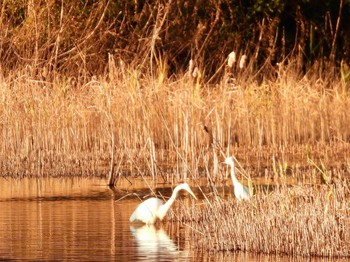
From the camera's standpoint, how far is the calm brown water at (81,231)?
10070 millimetres

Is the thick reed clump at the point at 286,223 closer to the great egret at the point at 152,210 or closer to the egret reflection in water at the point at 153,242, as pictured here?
the egret reflection in water at the point at 153,242

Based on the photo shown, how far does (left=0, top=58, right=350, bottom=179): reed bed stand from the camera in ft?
53.8

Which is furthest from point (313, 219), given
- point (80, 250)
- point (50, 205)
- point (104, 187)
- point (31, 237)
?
point (104, 187)

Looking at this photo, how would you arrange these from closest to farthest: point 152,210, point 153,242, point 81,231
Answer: point 153,242 < point 81,231 < point 152,210

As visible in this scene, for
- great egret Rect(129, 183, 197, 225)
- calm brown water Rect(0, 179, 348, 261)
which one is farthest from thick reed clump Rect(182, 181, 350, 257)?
great egret Rect(129, 183, 197, 225)

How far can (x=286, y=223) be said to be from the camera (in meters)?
9.74

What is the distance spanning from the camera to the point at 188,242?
10836 millimetres

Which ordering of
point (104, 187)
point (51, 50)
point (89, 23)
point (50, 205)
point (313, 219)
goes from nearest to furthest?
point (313, 219) < point (50, 205) < point (104, 187) < point (51, 50) < point (89, 23)

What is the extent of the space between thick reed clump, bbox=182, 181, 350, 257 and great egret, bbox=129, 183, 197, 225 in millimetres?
1395

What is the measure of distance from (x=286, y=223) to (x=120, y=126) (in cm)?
733

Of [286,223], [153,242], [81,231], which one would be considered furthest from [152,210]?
[286,223]

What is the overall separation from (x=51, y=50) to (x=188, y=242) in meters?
11.1

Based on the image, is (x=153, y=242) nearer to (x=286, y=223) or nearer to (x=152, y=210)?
(x=152, y=210)

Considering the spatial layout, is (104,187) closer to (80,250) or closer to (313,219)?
(80,250)
